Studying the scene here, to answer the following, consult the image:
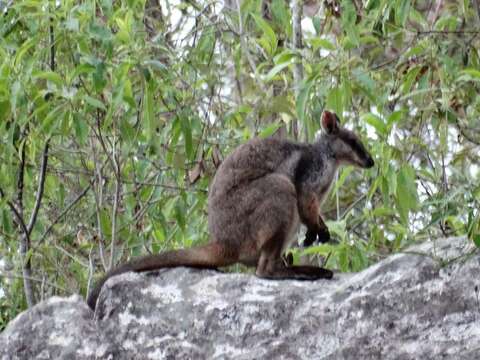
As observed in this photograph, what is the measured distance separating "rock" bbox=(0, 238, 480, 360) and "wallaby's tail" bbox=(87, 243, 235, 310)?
140mm

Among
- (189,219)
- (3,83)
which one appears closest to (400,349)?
(3,83)

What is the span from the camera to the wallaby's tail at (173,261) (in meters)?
5.62

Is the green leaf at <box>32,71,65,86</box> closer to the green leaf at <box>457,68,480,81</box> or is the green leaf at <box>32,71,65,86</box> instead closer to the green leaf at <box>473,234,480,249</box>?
the green leaf at <box>457,68,480,81</box>

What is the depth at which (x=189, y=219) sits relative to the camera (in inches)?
320

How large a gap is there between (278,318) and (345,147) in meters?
2.68

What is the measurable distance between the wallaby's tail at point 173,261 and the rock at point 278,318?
14 cm

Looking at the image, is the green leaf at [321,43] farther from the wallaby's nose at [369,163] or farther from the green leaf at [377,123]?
the wallaby's nose at [369,163]

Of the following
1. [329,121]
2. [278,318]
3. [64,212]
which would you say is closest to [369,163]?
[329,121]

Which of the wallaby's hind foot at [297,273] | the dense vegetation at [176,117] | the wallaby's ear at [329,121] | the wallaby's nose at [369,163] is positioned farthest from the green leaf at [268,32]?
the wallaby's hind foot at [297,273]

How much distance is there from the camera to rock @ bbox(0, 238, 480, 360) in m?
4.73

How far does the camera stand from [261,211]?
21.2 feet

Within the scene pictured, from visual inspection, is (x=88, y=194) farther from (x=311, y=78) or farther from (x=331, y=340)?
(x=331, y=340)

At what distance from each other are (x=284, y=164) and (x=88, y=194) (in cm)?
223

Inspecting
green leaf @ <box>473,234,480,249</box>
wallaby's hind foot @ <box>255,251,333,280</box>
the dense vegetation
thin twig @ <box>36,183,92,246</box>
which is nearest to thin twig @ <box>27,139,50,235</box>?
the dense vegetation
